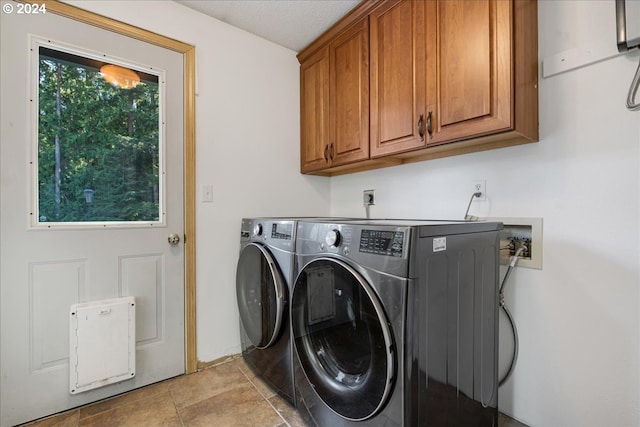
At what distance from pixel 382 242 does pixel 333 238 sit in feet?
0.71

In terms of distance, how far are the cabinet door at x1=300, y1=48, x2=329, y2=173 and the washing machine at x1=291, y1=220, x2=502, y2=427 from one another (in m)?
0.96

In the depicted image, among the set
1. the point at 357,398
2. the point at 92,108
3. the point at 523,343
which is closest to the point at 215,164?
the point at 92,108

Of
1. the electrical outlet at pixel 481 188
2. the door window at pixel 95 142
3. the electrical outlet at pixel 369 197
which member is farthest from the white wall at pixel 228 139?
the electrical outlet at pixel 481 188

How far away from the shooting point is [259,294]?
1.59m

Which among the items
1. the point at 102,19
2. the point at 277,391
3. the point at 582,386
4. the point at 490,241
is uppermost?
the point at 102,19

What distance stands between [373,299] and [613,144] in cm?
110

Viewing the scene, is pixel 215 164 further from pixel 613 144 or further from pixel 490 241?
pixel 613 144

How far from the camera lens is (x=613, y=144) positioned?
1095 mm

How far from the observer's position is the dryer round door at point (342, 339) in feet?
3.08

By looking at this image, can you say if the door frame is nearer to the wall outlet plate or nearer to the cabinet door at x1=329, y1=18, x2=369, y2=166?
the cabinet door at x1=329, y1=18, x2=369, y2=166

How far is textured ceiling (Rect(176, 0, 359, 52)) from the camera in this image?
66.7 inches

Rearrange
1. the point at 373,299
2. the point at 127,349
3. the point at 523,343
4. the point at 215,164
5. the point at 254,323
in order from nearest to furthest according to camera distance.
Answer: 1. the point at 373,299
2. the point at 523,343
3. the point at 127,349
4. the point at 254,323
5. the point at 215,164

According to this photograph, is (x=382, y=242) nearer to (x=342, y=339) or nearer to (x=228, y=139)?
(x=342, y=339)

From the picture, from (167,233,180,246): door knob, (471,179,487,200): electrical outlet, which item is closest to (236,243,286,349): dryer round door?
(167,233,180,246): door knob
